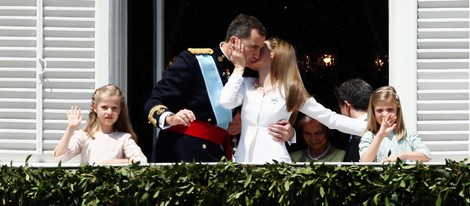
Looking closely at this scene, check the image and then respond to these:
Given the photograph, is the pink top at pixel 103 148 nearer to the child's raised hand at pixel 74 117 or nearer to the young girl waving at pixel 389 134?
the child's raised hand at pixel 74 117

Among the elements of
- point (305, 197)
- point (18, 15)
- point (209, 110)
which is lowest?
point (305, 197)

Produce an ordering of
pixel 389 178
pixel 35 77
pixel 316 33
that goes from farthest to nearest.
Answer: pixel 316 33, pixel 35 77, pixel 389 178

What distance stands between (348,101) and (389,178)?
121 centimetres

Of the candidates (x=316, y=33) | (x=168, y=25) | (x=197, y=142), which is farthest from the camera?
(x=316, y=33)

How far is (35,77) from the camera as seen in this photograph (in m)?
7.08

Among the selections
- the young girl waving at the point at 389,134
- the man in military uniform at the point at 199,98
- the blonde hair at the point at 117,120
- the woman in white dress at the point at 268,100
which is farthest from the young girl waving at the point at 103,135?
the young girl waving at the point at 389,134

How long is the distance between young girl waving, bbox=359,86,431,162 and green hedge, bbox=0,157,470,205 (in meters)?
0.38

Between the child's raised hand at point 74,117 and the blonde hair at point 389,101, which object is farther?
the child's raised hand at point 74,117

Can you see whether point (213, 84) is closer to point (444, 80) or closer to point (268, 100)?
point (268, 100)

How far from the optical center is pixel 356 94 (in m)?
7.13

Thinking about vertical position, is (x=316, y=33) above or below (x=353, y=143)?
above

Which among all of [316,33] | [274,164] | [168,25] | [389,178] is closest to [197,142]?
[274,164]

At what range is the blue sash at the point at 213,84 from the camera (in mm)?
6578

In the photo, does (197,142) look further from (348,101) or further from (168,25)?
(168,25)
